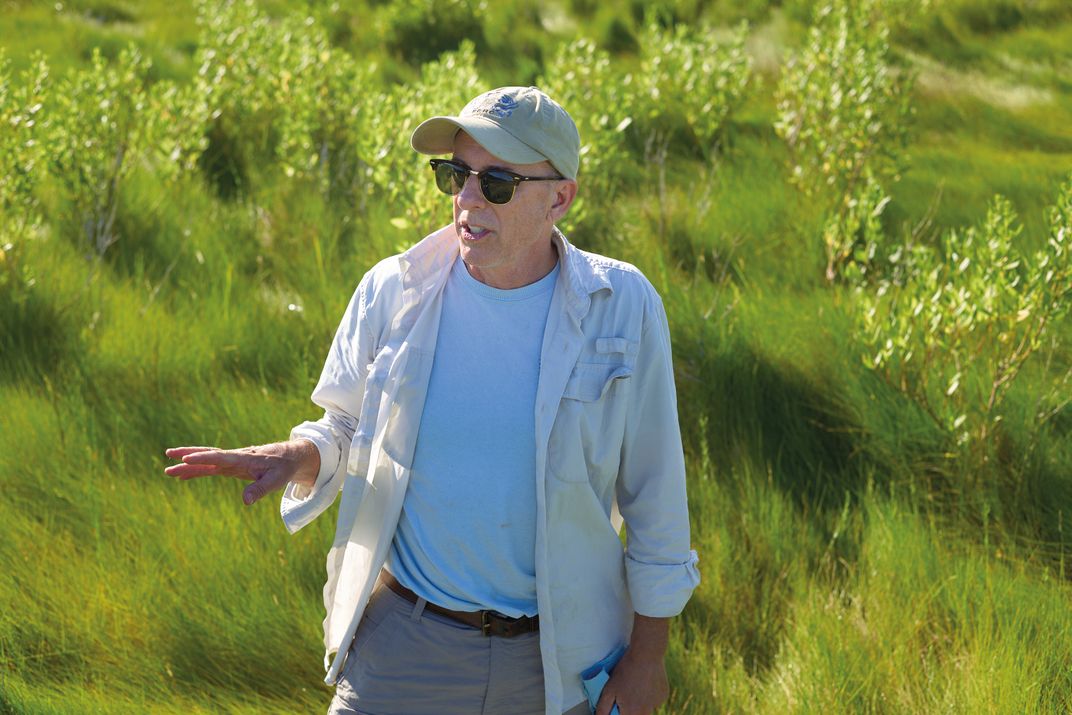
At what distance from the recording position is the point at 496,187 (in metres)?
2.47

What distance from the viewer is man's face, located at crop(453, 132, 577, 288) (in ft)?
8.16

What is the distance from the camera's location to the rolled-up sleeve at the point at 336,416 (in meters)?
2.59

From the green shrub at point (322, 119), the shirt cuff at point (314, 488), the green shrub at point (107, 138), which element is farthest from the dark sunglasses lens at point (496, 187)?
the green shrub at point (322, 119)

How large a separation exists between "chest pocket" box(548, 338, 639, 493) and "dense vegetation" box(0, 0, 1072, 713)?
4.25 feet

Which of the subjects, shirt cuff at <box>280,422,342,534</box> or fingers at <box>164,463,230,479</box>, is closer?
fingers at <box>164,463,230,479</box>

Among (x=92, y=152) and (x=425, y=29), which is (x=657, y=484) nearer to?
(x=92, y=152)

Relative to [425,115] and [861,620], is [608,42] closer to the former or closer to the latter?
[425,115]

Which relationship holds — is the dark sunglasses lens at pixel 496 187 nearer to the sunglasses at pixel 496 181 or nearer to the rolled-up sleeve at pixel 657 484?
the sunglasses at pixel 496 181

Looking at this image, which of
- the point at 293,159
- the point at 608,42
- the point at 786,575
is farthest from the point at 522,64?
the point at 786,575

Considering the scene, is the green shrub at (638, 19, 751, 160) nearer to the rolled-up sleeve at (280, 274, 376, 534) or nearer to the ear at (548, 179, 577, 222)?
the ear at (548, 179, 577, 222)

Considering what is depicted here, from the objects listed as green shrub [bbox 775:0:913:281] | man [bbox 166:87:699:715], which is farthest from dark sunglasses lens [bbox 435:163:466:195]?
green shrub [bbox 775:0:913:281]

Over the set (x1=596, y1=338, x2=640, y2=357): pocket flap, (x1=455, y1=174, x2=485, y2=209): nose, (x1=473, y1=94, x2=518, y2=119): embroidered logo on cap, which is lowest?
(x1=596, y1=338, x2=640, y2=357): pocket flap

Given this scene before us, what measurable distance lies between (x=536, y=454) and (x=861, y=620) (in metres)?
1.79

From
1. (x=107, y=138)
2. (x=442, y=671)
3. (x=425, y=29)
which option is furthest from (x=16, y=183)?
(x=425, y=29)
